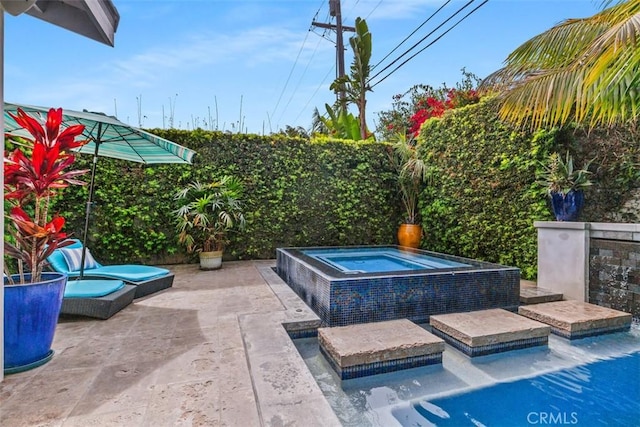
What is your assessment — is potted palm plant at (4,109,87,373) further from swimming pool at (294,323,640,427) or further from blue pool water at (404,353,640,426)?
blue pool water at (404,353,640,426)

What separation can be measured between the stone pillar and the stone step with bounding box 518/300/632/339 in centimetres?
70

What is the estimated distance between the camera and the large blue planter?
7.88 ft

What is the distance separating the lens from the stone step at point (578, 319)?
3.48m

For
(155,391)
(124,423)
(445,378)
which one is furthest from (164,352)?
(445,378)

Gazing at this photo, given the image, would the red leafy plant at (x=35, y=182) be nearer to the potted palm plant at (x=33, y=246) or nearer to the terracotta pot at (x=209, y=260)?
the potted palm plant at (x=33, y=246)

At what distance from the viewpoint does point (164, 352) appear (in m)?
2.76

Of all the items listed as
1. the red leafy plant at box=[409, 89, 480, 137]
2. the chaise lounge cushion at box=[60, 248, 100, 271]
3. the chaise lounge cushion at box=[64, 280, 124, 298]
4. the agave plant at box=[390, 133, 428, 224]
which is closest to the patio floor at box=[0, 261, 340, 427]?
the chaise lounge cushion at box=[64, 280, 124, 298]

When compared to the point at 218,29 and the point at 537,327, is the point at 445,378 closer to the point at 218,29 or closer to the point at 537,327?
the point at 537,327

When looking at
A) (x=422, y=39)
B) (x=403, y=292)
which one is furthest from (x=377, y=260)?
(x=422, y=39)

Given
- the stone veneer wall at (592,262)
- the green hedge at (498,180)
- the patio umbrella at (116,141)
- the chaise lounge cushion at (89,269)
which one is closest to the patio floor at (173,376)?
the chaise lounge cushion at (89,269)

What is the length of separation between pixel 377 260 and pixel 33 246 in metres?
5.16

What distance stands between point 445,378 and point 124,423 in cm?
239

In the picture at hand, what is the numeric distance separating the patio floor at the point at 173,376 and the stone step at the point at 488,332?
1.50 metres

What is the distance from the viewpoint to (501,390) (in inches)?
100
